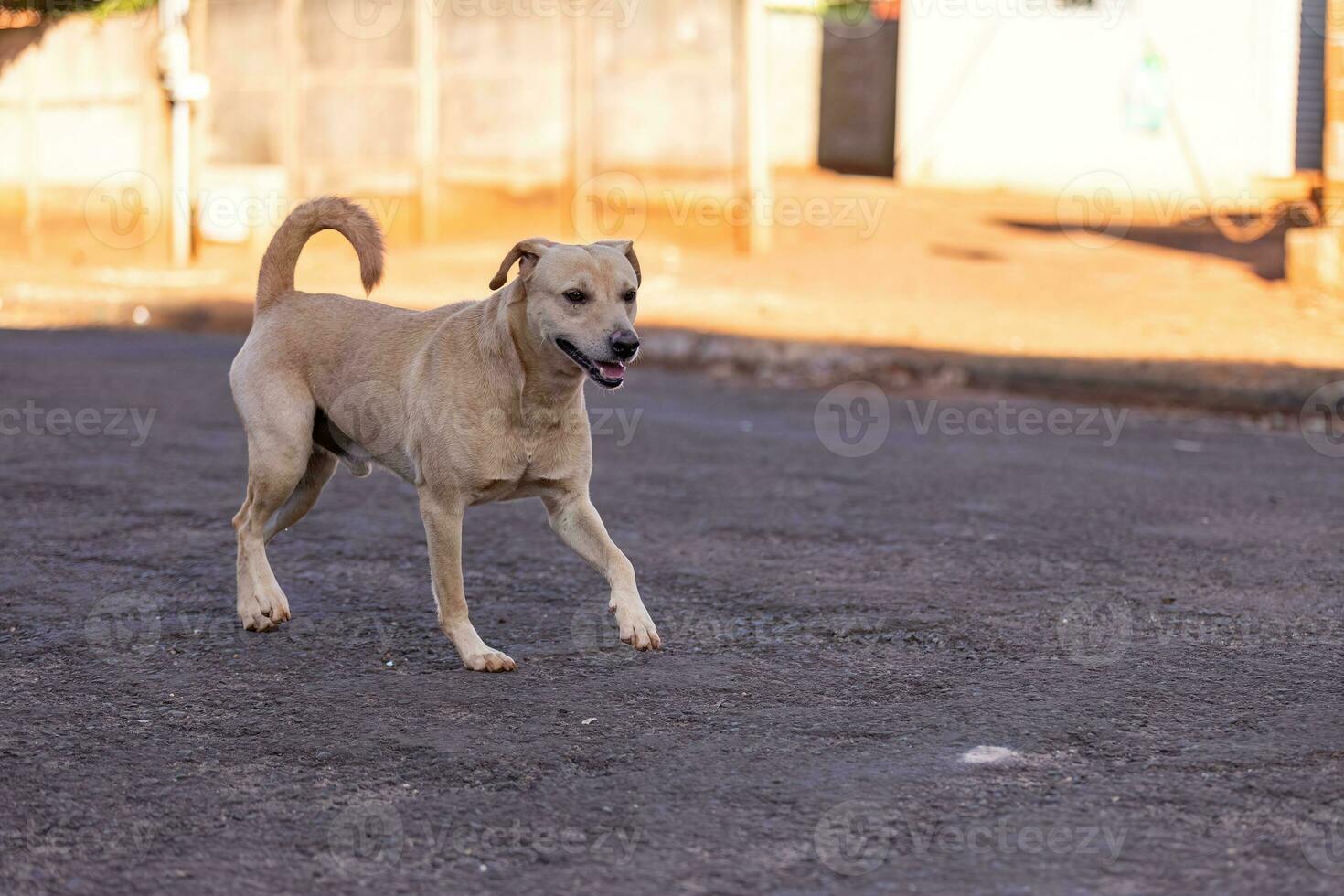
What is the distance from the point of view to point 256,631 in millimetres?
4516

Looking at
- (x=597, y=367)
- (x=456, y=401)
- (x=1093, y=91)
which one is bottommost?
(x=456, y=401)

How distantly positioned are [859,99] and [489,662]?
2119 centimetres

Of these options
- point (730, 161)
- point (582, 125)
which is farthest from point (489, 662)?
point (582, 125)

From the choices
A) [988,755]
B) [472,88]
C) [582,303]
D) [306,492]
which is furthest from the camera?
[472,88]

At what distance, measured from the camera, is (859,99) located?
24172 millimetres

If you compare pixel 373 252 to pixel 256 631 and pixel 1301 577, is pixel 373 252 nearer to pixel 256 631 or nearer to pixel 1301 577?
pixel 256 631

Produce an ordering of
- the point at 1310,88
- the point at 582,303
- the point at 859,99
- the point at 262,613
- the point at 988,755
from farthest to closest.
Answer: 1. the point at 859,99
2. the point at 1310,88
3. the point at 262,613
4. the point at 582,303
5. the point at 988,755

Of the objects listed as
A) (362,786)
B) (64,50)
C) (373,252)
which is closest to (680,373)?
(373,252)

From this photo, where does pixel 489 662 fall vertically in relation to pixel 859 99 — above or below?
below

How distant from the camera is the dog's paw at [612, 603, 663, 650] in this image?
416 cm

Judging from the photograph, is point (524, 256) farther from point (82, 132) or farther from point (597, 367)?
point (82, 132)

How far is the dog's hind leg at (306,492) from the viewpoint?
494 cm

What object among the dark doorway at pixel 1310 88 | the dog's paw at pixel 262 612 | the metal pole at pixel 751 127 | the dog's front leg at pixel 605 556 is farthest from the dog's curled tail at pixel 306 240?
the dark doorway at pixel 1310 88

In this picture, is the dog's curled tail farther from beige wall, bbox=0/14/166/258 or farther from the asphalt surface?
beige wall, bbox=0/14/166/258
